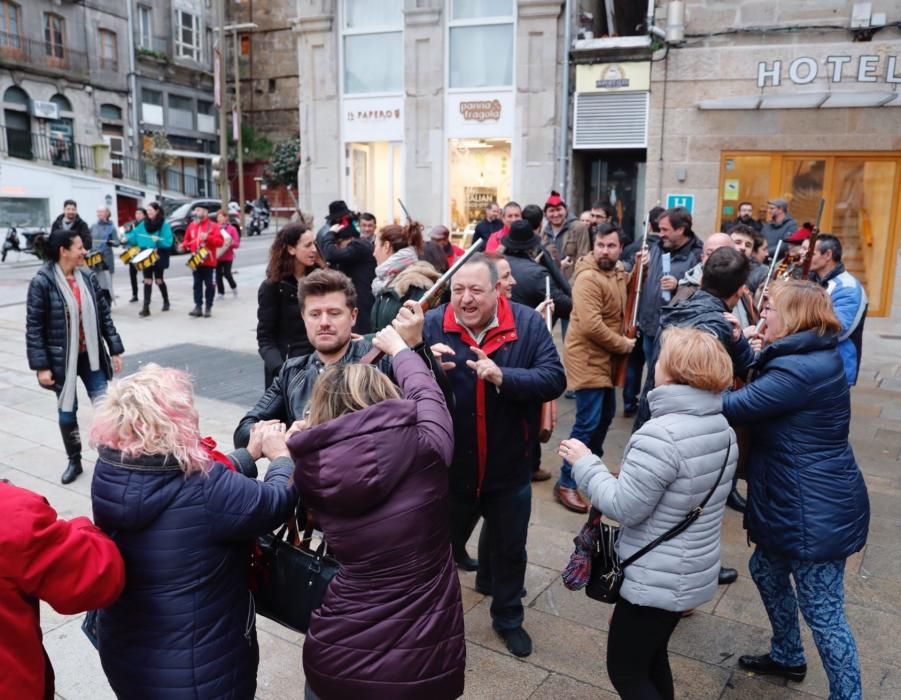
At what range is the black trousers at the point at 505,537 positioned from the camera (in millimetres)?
3660

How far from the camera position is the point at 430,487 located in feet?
7.45

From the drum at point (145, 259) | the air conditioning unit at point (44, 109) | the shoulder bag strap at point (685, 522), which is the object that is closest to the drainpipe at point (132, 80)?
the air conditioning unit at point (44, 109)

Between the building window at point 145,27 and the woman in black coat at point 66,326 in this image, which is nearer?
the woman in black coat at point 66,326

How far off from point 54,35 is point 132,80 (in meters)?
3.93

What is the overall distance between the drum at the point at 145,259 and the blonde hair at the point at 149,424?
10.6 meters

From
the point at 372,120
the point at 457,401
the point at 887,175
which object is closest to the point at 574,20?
the point at 372,120

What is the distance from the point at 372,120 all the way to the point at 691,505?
12804 mm

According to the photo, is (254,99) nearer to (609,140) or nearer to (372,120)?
(372,120)

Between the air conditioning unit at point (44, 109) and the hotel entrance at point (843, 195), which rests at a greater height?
the air conditioning unit at point (44, 109)

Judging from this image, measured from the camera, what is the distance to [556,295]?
5.97 meters

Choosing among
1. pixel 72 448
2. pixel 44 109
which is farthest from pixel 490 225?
pixel 44 109

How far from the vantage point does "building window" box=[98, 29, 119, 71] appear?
3522 centimetres

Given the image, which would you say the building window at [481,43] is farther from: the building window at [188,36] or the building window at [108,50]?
the building window at [188,36]

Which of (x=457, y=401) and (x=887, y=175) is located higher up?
(x=887, y=175)
